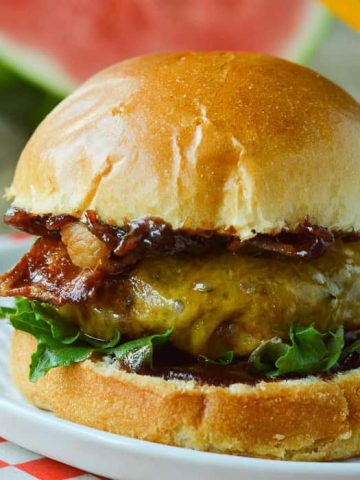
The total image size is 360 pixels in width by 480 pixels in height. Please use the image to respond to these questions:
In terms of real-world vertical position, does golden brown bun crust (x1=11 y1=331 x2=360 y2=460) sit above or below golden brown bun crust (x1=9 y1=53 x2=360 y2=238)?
below

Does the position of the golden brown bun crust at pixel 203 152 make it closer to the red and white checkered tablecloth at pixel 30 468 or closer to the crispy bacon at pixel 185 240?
the crispy bacon at pixel 185 240

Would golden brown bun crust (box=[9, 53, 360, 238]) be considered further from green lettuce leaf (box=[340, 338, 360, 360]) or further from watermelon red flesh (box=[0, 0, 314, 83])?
watermelon red flesh (box=[0, 0, 314, 83])

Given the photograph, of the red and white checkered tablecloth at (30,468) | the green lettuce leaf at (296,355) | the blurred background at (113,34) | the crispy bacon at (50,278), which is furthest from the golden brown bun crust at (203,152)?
the blurred background at (113,34)

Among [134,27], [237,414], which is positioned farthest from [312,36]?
[237,414]

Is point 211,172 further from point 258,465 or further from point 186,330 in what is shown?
point 258,465

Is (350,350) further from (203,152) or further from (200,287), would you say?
(203,152)

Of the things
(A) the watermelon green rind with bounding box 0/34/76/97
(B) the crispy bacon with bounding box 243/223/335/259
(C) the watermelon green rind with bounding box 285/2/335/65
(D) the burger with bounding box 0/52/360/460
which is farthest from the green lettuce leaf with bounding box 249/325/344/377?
(C) the watermelon green rind with bounding box 285/2/335/65
